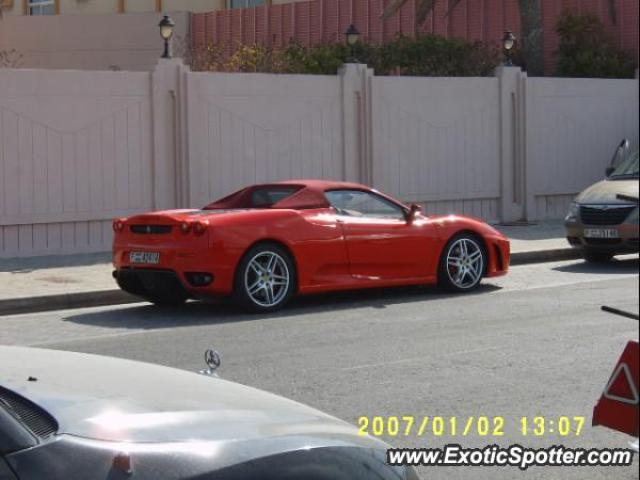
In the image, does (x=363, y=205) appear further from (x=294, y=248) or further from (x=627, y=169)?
(x=627, y=169)

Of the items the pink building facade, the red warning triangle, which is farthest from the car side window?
the pink building facade

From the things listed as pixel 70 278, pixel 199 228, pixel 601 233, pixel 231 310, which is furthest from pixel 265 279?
pixel 601 233

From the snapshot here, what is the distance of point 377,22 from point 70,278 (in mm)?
18256

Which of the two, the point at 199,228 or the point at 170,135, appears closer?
Answer: the point at 199,228

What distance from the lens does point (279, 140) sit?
18781 mm

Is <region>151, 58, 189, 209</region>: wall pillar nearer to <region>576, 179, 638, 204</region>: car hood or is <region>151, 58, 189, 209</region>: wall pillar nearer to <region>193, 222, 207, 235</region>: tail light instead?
<region>576, 179, 638, 204</region>: car hood

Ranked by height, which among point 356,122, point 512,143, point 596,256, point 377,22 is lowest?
point 596,256

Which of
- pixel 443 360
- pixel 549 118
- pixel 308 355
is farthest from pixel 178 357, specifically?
pixel 549 118

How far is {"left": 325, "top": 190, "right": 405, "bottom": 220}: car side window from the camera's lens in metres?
12.8

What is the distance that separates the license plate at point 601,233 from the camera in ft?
51.3

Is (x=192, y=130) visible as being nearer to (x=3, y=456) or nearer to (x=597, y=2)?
(x=597, y=2)

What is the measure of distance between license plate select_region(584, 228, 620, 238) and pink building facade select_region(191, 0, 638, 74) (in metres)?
10.3

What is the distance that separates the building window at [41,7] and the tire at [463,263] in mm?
30711

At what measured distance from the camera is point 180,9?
122 ft
